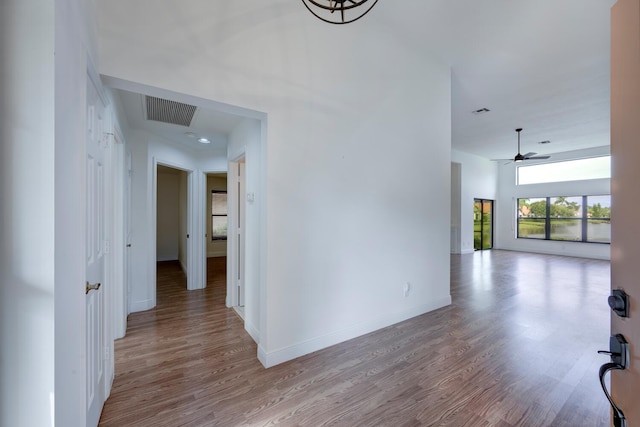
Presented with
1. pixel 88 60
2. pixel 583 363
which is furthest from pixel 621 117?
pixel 583 363

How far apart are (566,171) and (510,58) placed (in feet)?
24.1

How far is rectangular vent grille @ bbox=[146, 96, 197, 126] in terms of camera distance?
8.63 ft

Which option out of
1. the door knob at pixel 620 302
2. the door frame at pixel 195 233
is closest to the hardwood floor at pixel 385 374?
the door frame at pixel 195 233

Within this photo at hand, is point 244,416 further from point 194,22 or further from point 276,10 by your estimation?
point 276,10

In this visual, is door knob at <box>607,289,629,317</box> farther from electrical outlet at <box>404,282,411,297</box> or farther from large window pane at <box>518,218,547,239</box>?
large window pane at <box>518,218,547,239</box>

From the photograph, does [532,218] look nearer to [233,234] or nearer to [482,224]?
[482,224]

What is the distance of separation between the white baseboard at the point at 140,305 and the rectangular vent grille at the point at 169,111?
8.15 ft

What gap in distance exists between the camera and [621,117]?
0.89 metres

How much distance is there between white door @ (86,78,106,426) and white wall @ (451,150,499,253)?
893cm

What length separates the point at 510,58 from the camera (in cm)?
343

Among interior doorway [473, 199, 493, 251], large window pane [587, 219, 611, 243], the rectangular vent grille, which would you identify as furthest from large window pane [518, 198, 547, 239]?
the rectangular vent grille

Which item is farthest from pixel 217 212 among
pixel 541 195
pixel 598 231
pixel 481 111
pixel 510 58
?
pixel 598 231

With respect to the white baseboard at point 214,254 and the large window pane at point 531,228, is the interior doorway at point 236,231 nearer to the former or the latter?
the white baseboard at point 214,254

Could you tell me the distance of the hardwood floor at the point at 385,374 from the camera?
5.67 ft
